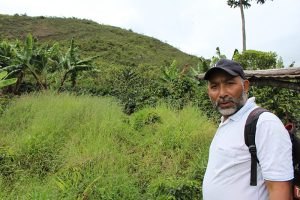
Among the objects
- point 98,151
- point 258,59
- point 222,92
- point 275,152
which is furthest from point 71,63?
point 275,152

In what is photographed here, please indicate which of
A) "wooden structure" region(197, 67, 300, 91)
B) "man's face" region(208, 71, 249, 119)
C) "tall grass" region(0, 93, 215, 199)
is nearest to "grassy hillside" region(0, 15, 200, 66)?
"tall grass" region(0, 93, 215, 199)

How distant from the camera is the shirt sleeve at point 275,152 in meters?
1.78

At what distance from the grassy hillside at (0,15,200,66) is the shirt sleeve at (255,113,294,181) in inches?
1010

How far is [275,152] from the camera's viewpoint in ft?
5.82

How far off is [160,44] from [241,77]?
1478 inches

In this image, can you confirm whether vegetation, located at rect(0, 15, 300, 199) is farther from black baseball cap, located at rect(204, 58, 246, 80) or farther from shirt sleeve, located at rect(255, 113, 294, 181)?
shirt sleeve, located at rect(255, 113, 294, 181)

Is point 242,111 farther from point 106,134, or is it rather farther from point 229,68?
point 106,134

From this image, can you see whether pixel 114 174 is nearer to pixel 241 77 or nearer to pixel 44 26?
pixel 241 77

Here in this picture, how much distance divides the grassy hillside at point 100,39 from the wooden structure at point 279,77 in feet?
73.9

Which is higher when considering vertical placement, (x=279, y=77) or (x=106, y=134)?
(x=279, y=77)

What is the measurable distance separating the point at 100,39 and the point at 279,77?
31.6m

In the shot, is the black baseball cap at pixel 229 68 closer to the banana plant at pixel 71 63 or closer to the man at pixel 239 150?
the man at pixel 239 150

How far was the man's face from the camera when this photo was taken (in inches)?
85.0

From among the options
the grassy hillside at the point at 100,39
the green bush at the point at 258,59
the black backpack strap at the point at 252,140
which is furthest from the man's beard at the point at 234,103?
the grassy hillside at the point at 100,39
